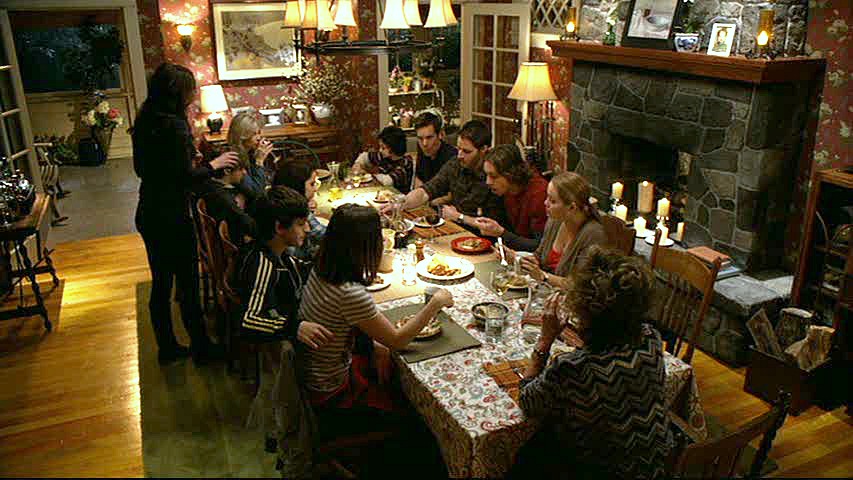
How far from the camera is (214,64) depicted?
6363 millimetres

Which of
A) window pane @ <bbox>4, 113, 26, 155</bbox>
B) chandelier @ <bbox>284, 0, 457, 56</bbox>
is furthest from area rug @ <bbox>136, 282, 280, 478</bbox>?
window pane @ <bbox>4, 113, 26, 155</bbox>

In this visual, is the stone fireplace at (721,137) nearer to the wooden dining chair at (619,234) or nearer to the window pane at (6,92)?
the wooden dining chair at (619,234)

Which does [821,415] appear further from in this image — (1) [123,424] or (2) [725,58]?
(1) [123,424]

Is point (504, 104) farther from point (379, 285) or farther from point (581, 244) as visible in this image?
point (379, 285)

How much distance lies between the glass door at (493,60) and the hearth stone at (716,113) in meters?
2.03

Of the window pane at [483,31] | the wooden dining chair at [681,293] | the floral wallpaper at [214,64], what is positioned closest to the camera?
the wooden dining chair at [681,293]

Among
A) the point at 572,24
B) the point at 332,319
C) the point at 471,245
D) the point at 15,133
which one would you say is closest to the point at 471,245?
the point at 471,245

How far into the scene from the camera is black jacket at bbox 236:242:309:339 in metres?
2.19

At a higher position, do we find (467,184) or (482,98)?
(482,98)

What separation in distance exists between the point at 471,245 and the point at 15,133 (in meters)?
4.02

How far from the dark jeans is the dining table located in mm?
1114

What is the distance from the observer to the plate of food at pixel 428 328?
2.16 m

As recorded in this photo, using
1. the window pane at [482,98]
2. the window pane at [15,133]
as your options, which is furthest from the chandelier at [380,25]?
the window pane at [15,133]

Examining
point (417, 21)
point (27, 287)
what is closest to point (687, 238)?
point (417, 21)
